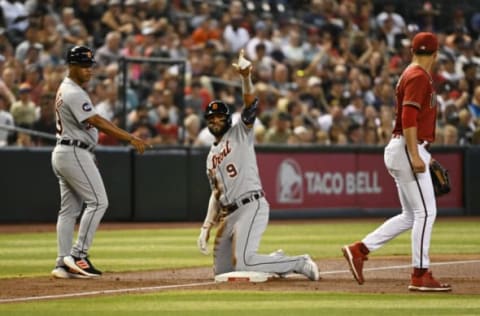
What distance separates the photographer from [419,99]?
Answer: 8.60m

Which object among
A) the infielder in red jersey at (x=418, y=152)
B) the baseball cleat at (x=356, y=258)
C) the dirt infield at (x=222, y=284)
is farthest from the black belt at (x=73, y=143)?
the infielder in red jersey at (x=418, y=152)

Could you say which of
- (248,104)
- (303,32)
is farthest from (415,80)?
(303,32)

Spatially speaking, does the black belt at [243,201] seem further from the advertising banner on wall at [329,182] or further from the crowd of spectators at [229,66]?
the advertising banner on wall at [329,182]

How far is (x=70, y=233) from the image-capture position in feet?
33.2

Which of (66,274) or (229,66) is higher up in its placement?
(229,66)

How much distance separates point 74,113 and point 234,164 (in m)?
1.52

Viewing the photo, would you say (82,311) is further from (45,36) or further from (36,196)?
(45,36)

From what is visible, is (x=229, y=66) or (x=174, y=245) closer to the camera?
(x=174, y=245)

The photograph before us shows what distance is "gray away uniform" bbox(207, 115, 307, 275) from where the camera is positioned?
9.27 meters

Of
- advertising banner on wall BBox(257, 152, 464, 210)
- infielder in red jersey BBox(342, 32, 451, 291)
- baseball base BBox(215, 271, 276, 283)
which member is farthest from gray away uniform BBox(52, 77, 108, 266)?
advertising banner on wall BBox(257, 152, 464, 210)

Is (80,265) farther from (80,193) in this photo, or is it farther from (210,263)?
(210,263)

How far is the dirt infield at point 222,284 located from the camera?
8.82m

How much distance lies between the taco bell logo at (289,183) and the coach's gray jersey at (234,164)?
9.21 metres

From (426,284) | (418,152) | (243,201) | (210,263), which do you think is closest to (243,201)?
(243,201)
